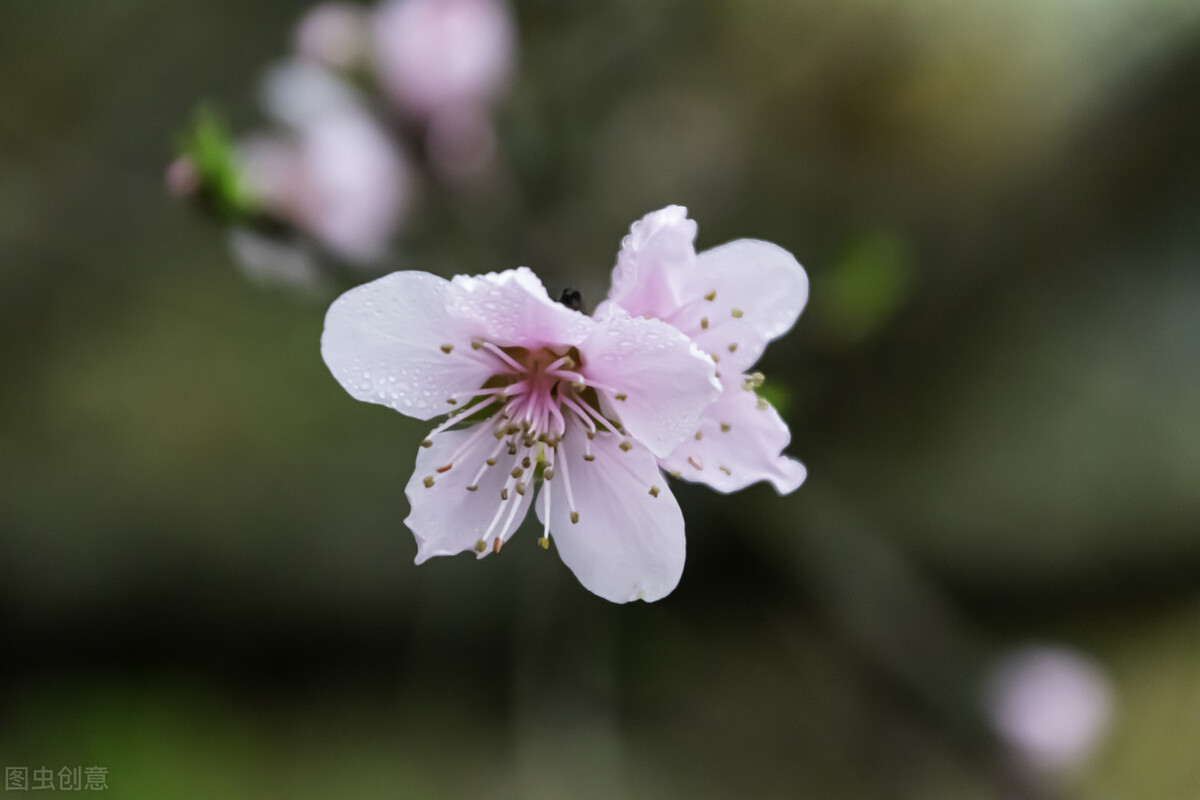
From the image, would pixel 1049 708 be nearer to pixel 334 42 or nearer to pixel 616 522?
pixel 616 522

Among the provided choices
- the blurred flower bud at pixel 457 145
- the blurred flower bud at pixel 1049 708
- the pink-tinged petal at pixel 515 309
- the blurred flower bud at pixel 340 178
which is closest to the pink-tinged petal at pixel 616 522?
the pink-tinged petal at pixel 515 309

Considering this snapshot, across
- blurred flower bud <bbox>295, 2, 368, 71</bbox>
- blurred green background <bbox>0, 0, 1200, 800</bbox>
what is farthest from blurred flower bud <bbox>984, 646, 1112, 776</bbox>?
blurred flower bud <bbox>295, 2, 368, 71</bbox>

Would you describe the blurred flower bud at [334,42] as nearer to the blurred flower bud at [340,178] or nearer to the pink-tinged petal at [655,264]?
the blurred flower bud at [340,178]

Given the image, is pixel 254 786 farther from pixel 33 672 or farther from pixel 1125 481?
pixel 1125 481

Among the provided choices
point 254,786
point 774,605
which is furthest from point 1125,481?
point 254,786

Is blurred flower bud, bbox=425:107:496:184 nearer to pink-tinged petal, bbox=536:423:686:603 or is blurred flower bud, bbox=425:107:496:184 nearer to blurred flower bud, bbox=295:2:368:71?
blurred flower bud, bbox=295:2:368:71

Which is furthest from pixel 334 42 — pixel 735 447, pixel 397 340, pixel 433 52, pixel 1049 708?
pixel 1049 708
